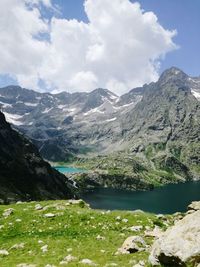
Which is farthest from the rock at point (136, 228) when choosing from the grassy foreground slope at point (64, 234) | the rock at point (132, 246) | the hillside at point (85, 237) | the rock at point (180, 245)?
the rock at point (180, 245)

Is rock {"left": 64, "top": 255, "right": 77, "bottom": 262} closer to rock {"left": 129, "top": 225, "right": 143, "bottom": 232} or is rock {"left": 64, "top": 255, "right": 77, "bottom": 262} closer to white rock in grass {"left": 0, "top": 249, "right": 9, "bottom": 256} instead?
white rock in grass {"left": 0, "top": 249, "right": 9, "bottom": 256}

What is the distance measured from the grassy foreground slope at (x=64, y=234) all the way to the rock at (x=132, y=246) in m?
0.62

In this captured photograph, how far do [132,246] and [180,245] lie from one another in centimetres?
661

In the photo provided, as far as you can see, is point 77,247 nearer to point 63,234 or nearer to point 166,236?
point 63,234

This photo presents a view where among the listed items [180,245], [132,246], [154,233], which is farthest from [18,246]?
[180,245]

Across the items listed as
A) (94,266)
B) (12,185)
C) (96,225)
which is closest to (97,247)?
(94,266)

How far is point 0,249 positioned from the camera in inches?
1140

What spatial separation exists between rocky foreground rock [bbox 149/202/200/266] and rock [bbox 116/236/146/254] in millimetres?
4290

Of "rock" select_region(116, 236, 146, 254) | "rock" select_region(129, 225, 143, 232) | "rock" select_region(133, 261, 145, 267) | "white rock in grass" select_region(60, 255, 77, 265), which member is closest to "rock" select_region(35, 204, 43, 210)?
"rock" select_region(129, 225, 143, 232)

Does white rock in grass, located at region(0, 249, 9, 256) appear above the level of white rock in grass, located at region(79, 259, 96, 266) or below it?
below

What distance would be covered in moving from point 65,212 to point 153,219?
8.24 m

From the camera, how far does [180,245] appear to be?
62.7 feet

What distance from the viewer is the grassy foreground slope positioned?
79.1 ft

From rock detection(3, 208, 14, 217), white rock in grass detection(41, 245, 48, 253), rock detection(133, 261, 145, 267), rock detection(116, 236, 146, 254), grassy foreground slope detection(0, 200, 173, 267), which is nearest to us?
rock detection(133, 261, 145, 267)
